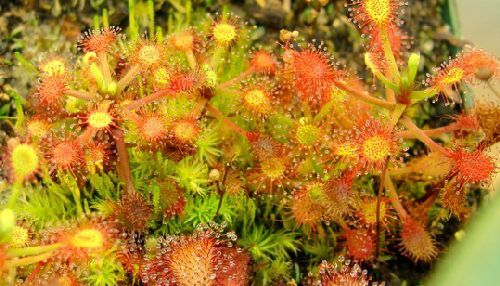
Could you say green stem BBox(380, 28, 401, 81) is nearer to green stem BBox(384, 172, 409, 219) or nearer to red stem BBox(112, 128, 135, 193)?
green stem BBox(384, 172, 409, 219)

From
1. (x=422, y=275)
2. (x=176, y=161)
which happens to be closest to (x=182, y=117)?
Result: (x=176, y=161)

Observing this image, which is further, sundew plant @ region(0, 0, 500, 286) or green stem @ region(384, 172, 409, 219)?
green stem @ region(384, 172, 409, 219)

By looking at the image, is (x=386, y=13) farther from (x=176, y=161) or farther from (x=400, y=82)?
(x=176, y=161)

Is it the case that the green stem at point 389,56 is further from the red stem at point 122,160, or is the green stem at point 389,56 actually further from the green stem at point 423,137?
the red stem at point 122,160

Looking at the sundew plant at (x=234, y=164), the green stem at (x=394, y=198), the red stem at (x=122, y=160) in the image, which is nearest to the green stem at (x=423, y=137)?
the sundew plant at (x=234, y=164)

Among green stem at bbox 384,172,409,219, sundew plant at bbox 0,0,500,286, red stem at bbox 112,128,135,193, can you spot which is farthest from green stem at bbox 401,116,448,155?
red stem at bbox 112,128,135,193

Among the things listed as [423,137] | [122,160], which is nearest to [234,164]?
[122,160]

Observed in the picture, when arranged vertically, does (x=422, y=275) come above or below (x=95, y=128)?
below

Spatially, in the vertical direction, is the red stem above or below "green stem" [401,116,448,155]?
below

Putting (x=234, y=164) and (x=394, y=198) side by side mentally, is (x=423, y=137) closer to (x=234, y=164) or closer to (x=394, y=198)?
(x=394, y=198)
